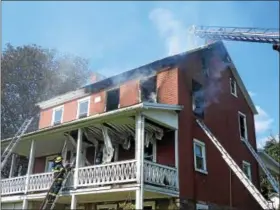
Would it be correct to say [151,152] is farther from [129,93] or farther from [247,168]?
[247,168]

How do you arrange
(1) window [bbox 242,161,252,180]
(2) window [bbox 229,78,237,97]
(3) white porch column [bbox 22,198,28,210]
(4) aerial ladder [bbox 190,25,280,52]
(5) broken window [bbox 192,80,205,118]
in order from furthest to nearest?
(4) aerial ladder [bbox 190,25,280,52], (2) window [bbox 229,78,237,97], (1) window [bbox 242,161,252,180], (5) broken window [bbox 192,80,205,118], (3) white porch column [bbox 22,198,28,210]

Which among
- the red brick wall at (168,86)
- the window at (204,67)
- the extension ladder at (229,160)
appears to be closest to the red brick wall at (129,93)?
the red brick wall at (168,86)

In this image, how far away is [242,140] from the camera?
21.3 m

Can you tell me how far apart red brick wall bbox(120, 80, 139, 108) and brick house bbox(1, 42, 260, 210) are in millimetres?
62

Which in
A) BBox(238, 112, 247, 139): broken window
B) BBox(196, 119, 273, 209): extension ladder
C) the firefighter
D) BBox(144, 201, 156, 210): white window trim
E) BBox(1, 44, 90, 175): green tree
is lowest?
BBox(144, 201, 156, 210): white window trim

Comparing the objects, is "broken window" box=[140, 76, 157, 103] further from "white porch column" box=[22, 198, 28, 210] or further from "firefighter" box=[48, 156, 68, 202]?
"white porch column" box=[22, 198, 28, 210]

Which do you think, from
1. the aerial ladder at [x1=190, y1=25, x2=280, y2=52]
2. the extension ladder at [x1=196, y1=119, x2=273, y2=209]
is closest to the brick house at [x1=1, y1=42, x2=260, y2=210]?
the extension ladder at [x1=196, y1=119, x2=273, y2=209]

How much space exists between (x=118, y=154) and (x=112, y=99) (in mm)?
3584

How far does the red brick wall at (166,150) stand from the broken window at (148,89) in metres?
2.71

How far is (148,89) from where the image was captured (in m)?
18.2

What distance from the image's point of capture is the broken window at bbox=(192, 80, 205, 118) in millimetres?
17866

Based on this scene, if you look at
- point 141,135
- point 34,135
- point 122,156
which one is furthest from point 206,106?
point 34,135

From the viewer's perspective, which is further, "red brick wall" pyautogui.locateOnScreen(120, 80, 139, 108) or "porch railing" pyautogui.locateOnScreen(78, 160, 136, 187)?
"red brick wall" pyautogui.locateOnScreen(120, 80, 139, 108)

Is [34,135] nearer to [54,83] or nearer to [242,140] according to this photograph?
[242,140]
